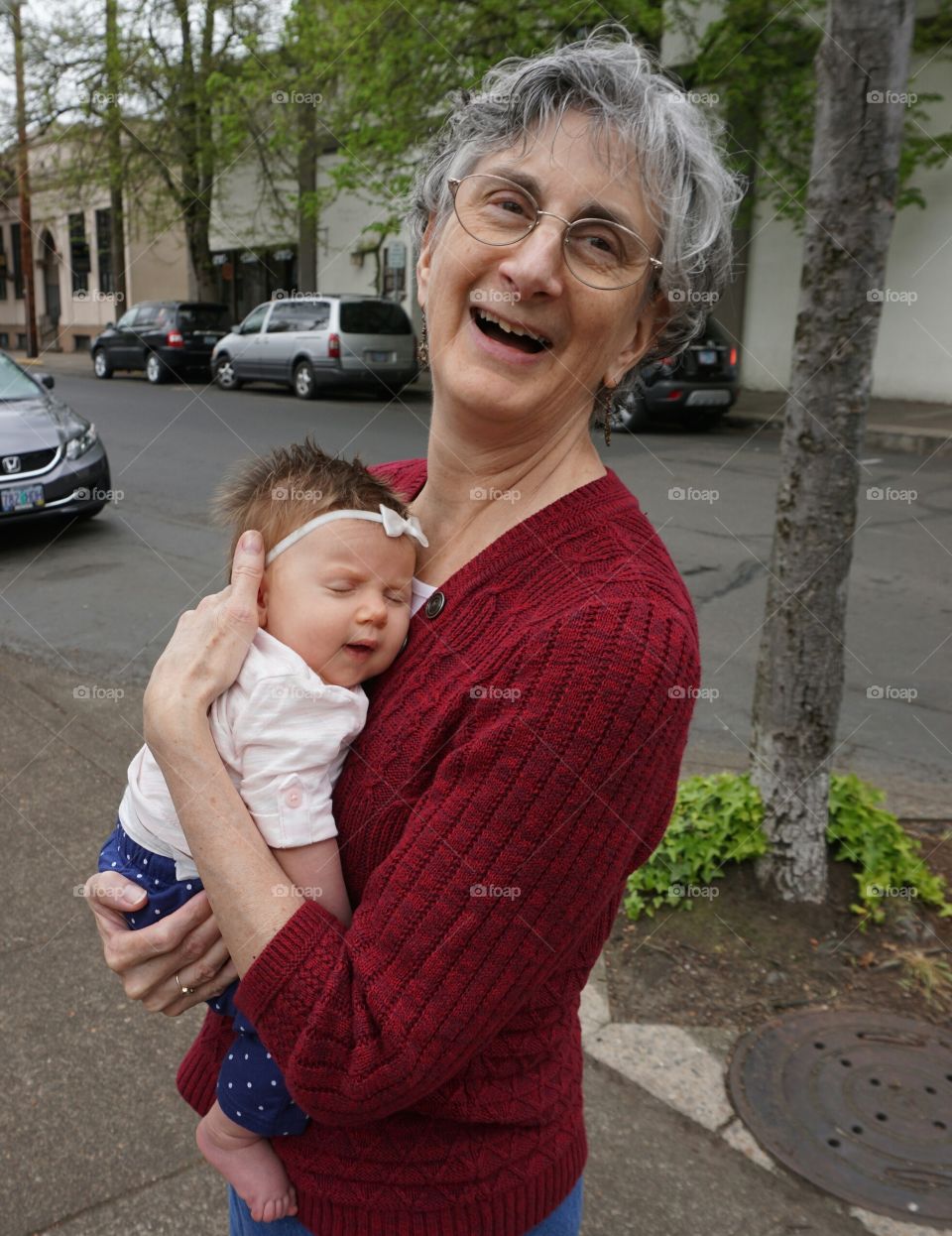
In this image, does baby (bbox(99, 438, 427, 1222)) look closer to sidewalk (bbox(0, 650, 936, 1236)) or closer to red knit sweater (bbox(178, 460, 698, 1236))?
red knit sweater (bbox(178, 460, 698, 1236))

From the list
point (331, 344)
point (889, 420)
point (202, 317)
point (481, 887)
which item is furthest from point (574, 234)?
point (202, 317)

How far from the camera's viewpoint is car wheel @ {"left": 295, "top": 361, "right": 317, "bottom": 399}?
17.2m

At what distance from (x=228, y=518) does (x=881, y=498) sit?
30.6 ft

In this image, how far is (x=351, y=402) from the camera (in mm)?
17234

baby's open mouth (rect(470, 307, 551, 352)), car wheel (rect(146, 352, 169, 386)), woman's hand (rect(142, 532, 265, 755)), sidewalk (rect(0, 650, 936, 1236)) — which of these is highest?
baby's open mouth (rect(470, 307, 551, 352))

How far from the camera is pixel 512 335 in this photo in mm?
1475

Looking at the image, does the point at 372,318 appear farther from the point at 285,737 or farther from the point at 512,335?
the point at 285,737

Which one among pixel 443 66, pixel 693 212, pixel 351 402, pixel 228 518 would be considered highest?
pixel 443 66

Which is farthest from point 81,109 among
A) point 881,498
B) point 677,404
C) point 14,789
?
point 14,789

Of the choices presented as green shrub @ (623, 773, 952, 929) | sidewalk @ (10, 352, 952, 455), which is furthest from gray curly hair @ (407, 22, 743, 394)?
sidewalk @ (10, 352, 952, 455)

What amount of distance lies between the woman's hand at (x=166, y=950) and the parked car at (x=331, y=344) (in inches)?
616

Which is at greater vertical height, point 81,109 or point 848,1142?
point 81,109

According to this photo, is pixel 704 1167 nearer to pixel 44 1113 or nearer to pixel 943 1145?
pixel 943 1145

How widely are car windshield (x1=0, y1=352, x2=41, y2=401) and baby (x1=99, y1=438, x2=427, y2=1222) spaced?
7893mm
